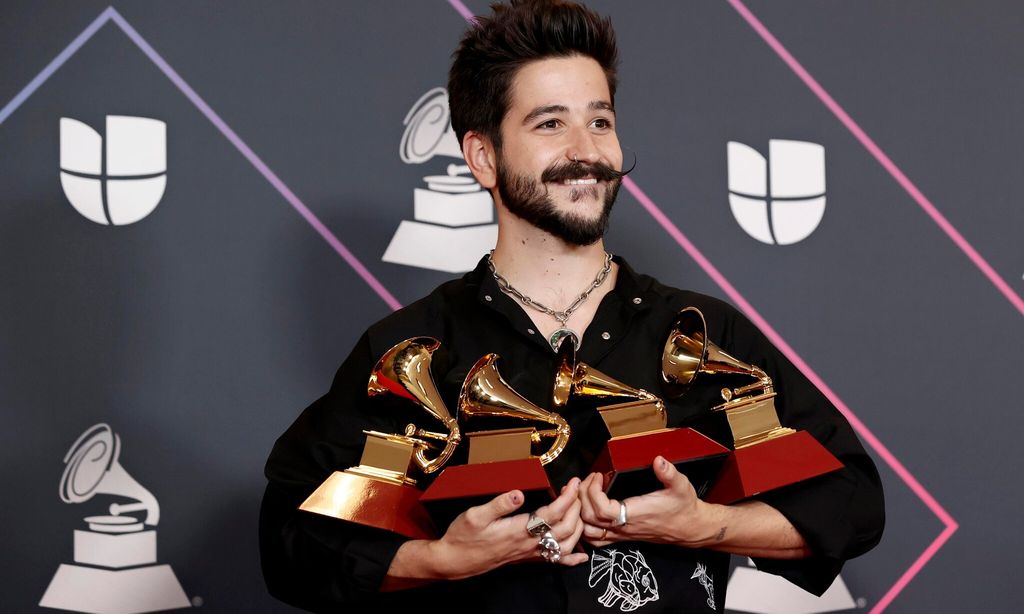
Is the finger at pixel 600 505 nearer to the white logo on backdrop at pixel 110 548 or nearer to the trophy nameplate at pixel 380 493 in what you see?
the trophy nameplate at pixel 380 493

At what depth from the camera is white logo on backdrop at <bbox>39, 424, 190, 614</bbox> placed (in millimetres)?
2600

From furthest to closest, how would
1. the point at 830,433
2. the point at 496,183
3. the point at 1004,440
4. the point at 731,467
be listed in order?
the point at 1004,440 < the point at 496,183 < the point at 830,433 < the point at 731,467

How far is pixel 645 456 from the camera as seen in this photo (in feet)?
5.21

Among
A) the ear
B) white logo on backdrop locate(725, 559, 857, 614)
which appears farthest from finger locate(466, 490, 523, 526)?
white logo on backdrop locate(725, 559, 857, 614)

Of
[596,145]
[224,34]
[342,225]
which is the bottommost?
[342,225]

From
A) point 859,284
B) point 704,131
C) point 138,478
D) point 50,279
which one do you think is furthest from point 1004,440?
point 50,279

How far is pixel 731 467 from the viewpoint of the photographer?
5.55 ft

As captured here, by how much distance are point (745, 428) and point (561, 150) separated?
0.58 metres

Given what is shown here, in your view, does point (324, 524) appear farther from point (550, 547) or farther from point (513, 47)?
point (513, 47)

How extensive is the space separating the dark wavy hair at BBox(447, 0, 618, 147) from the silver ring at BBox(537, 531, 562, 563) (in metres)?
0.81

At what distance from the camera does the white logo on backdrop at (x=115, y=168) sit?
2.67 m

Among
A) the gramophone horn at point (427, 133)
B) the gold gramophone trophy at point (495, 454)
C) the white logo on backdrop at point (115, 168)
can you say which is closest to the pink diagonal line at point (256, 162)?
the white logo on backdrop at point (115, 168)

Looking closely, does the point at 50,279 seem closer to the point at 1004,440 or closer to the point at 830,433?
the point at 830,433

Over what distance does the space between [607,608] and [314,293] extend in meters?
1.28
